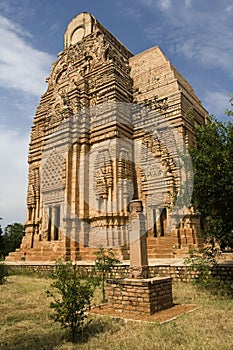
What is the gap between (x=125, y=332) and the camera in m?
5.48

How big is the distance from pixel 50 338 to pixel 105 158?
13331 millimetres

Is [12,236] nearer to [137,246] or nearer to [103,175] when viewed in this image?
[103,175]

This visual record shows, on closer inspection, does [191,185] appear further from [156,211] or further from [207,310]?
[156,211]

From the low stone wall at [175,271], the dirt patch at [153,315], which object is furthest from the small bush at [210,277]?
the dirt patch at [153,315]

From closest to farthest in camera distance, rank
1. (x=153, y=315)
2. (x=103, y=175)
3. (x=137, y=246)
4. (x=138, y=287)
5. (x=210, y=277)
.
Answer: (x=153, y=315)
(x=138, y=287)
(x=137, y=246)
(x=210, y=277)
(x=103, y=175)

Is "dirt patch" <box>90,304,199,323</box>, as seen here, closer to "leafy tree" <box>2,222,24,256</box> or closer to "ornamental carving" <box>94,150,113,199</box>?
"ornamental carving" <box>94,150,113,199</box>

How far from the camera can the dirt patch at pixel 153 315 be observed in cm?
629

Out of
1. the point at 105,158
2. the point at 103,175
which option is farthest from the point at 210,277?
the point at 105,158

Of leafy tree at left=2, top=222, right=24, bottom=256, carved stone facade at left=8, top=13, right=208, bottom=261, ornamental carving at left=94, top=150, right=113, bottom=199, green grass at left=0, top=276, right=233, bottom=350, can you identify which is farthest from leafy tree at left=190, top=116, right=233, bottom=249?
leafy tree at left=2, top=222, right=24, bottom=256

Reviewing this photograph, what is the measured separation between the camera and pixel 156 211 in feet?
58.6

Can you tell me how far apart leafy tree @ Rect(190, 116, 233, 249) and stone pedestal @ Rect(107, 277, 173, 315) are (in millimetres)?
2631

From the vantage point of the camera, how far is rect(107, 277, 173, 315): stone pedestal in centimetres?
680

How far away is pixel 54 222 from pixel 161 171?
8.02m

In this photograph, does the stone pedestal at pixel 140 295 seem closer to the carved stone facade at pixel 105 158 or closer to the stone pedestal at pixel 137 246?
the stone pedestal at pixel 137 246
